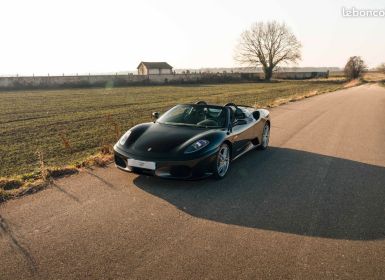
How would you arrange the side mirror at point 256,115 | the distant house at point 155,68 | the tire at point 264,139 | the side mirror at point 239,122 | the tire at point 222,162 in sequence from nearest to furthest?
the tire at point 222,162 < the side mirror at point 239,122 < the side mirror at point 256,115 < the tire at point 264,139 < the distant house at point 155,68

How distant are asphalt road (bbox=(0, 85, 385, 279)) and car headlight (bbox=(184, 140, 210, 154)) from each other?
0.60 metres

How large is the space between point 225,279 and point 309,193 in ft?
9.16

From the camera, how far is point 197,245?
387 cm

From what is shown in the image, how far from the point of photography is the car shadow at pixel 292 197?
4445 millimetres

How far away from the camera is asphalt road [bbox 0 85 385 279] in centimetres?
344

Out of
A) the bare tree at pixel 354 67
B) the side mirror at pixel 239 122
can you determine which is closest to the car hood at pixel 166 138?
the side mirror at pixel 239 122

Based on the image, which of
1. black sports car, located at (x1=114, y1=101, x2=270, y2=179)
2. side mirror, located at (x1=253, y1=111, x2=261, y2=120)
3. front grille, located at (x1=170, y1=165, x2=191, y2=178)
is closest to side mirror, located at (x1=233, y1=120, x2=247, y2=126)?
black sports car, located at (x1=114, y1=101, x2=270, y2=179)

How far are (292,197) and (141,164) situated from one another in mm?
2374

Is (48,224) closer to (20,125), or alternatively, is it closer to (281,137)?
(281,137)

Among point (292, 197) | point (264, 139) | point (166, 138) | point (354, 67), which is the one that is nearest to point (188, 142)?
point (166, 138)

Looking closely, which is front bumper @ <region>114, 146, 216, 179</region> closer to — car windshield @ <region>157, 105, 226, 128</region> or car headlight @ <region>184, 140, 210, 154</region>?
car headlight @ <region>184, 140, 210, 154</region>

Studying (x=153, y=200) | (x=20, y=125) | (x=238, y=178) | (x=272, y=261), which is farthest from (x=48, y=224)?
(x=20, y=125)

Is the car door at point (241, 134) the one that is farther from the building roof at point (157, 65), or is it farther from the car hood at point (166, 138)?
the building roof at point (157, 65)

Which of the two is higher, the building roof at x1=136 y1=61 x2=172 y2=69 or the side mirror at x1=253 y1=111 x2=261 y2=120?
the building roof at x1=136 y1=61 x2=172 y2=69
